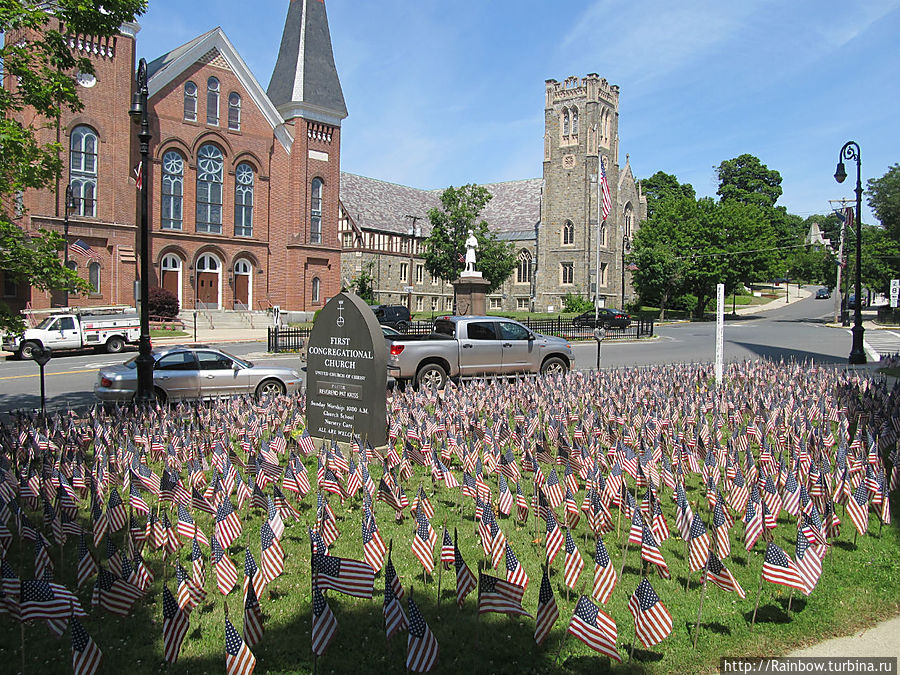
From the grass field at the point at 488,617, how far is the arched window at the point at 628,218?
75394mm

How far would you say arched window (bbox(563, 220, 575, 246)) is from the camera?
72812 mm

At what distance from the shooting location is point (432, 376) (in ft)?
53.5

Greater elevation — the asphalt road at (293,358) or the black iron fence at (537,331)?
the black iron fence at (537,331)

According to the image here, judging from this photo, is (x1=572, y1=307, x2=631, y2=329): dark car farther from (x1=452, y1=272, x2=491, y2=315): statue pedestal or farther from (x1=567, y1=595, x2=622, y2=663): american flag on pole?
(x1=567, y1=595, x2=622, y2=663): american flag on pole

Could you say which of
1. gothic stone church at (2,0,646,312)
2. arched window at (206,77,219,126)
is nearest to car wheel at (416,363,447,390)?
gothic stone church at (2,0,646,312)

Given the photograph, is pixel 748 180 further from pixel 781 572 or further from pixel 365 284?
pixel 781 572

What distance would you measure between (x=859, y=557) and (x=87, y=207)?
44174 mm

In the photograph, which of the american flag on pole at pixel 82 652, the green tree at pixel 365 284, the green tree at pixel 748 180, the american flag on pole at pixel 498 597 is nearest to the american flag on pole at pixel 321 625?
the american flag on pole at pixel 498 597

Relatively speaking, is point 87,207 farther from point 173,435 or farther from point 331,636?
point 331,636

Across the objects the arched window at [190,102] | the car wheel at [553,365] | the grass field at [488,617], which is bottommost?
the grass field at [488,617]

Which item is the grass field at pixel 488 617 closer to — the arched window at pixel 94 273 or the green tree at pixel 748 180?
the arched window at pixel 94 273

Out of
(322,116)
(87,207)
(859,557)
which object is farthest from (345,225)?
(859,557)

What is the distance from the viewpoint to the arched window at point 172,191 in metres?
44.0

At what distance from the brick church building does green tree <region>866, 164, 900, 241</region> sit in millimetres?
54693
